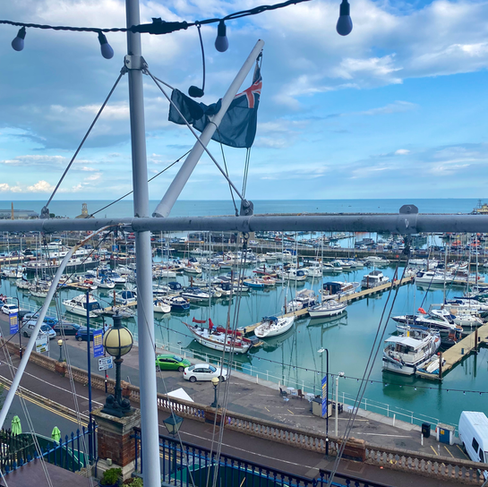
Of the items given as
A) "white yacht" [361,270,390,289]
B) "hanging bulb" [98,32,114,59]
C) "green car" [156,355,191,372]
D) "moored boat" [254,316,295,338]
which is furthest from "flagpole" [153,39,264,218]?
"white yacht" [361,270,390,289]

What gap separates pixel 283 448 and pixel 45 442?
289 inches

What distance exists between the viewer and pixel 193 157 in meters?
5.04

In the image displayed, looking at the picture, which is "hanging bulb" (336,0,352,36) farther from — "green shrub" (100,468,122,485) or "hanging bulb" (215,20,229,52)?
"green shrub" (100,468,122,485)

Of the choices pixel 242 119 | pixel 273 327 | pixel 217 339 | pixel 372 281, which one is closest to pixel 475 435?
pixel 242 119

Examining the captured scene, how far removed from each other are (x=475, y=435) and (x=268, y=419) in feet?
27.4

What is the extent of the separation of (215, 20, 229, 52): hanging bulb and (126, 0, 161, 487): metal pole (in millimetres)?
872

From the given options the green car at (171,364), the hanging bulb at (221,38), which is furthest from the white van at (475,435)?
the hanging bulb at (221,38)

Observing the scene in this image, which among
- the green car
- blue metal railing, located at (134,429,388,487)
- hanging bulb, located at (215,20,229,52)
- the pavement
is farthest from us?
the green car

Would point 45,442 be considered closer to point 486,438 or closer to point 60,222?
point 60,222

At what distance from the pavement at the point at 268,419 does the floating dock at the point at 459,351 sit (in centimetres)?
982

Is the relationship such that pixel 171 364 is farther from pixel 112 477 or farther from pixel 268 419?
pixel 112 477

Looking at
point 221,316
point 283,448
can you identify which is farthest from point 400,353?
point 221,316

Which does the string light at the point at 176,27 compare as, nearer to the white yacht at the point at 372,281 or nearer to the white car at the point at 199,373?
the white car at the point at 199,373

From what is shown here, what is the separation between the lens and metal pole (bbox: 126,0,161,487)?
4641 mm
